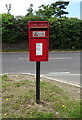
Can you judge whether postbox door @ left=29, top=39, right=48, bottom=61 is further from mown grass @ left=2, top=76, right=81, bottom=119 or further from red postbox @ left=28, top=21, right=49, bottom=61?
Result: mown grass @ left=2, top=76, right=81, bottom=119

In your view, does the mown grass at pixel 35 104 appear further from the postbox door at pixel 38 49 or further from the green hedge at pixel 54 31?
the green hedge at pixel 54 31

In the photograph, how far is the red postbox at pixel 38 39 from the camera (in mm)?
3136

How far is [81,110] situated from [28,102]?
3.58ft

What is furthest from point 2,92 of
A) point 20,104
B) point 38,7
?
point 38,7

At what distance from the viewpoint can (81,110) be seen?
10.5 feet

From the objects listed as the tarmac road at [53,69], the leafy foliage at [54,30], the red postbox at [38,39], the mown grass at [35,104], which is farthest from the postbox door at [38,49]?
the leafy foliage at [54,30]

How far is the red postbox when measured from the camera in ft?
10.3

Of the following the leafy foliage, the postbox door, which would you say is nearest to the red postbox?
the postbox door

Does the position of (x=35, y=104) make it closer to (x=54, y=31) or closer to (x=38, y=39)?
(x=38, y=39)

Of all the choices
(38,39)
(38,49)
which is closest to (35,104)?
(38,49)

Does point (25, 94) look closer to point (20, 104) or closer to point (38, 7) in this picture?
point (20, 104)

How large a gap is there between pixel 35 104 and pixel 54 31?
12.3 metres

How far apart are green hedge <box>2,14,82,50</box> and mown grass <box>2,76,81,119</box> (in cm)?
1098

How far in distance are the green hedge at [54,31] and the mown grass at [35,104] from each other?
36.0 ft
